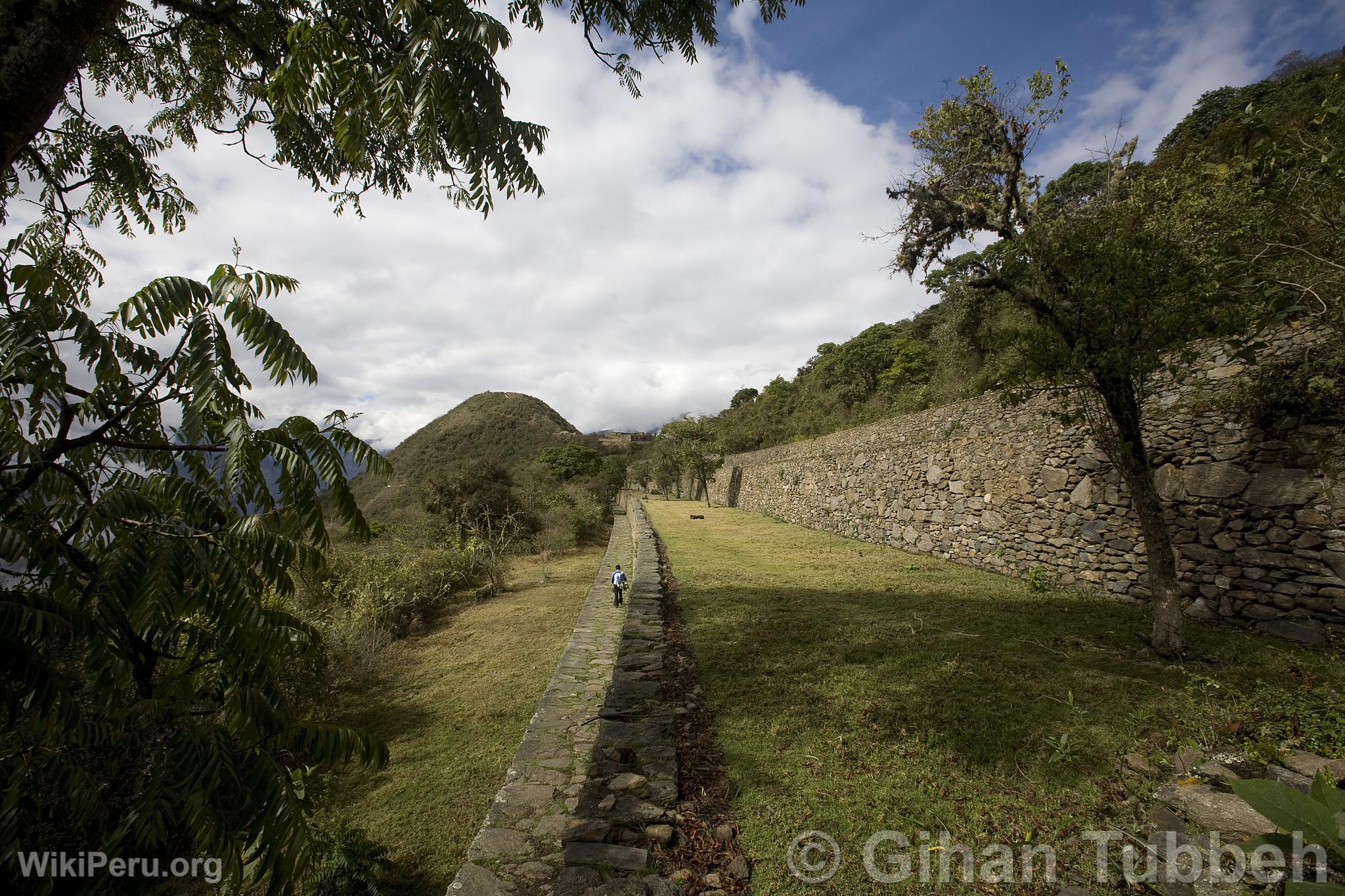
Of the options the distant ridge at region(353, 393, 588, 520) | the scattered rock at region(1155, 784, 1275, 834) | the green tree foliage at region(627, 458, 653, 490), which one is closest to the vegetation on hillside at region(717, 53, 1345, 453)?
the scattered rock at region(1155, 784, 1275, 834)

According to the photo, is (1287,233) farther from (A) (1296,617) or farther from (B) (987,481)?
(B) (987,481)

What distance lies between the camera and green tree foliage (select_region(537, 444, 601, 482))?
35312 mm

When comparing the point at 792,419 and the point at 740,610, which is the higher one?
the point at 792,419

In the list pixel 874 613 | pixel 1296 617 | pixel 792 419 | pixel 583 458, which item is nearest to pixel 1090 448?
pixel 1296 617

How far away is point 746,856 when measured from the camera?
298 centimetres

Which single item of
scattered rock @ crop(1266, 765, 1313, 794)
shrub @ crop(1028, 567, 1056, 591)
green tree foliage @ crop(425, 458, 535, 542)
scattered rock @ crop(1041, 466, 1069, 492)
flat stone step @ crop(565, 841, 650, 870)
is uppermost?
scattered rock @ crop(1041, 466, 1069, 492)

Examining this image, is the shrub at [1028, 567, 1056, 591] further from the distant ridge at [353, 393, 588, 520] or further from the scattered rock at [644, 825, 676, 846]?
the distant ridge at [353, 393, 588, 520]

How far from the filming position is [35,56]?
1734 mm

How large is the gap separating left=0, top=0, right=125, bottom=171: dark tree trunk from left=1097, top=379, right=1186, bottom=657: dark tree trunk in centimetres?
736

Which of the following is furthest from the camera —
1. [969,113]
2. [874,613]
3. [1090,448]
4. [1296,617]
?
[1090,448]

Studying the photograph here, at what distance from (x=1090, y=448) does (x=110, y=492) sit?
1034 cm

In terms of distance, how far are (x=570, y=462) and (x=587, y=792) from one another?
112 ft

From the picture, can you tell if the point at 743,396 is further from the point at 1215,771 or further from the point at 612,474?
the point at 1215,771

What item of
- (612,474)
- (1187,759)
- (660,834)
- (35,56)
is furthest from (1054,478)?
(612,474)
